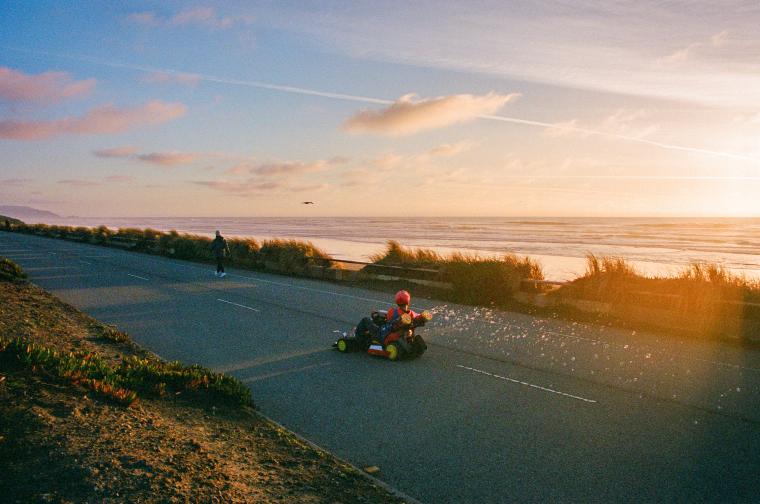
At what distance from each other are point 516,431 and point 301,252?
2242 cm

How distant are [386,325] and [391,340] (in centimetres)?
31

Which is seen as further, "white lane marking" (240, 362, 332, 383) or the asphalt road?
"white lane marking" (240, 362, 332, 383)

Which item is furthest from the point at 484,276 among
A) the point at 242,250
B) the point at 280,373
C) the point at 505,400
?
the point at 242,250

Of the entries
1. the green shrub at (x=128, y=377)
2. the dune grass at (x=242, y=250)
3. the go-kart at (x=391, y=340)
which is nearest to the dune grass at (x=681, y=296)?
the go-kart at (x=391, y=340)

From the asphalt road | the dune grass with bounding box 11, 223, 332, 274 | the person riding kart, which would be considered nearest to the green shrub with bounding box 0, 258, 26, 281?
the asphalt road

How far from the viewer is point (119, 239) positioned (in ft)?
152

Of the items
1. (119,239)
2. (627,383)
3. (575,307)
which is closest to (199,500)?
(627,383)

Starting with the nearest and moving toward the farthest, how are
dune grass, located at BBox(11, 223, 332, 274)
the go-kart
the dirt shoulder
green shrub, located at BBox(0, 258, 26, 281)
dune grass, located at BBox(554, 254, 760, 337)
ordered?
the dirt shoulder < the go-kart < dune grass, located at BBox(554, 254, 760, 337) < green shrub, located at BBox(0, 258, 26, 281) < dune grass, located at BBox(11, 223, 332, 274)

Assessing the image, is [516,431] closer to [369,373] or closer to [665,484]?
[665,484]

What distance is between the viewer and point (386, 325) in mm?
10492

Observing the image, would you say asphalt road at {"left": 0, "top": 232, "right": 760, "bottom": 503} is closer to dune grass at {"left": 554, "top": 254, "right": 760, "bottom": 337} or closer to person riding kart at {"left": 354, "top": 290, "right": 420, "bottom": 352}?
person riding kart at {"left": 354, "top": 290, "right": 420, "bottom": 352}

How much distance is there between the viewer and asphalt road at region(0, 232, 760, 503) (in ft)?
17.9

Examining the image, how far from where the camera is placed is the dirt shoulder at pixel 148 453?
4297 mm

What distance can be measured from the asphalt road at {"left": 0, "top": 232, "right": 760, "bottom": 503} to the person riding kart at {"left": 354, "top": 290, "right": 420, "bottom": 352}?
449 mm
